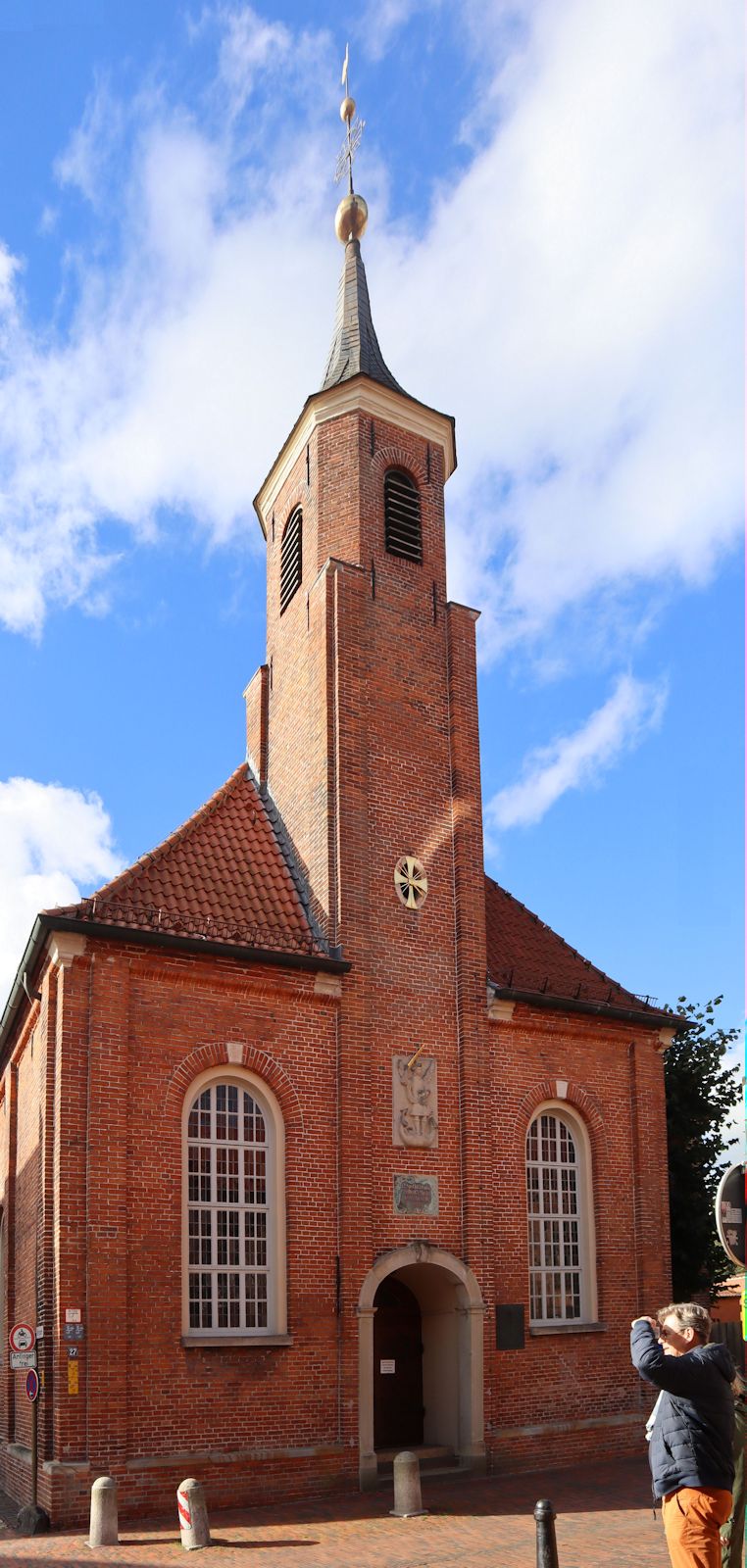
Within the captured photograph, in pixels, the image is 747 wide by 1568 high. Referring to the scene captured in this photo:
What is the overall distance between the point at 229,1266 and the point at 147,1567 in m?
4.04

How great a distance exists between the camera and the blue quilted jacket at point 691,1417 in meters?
6.10

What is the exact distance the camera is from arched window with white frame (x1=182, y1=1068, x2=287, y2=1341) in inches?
597

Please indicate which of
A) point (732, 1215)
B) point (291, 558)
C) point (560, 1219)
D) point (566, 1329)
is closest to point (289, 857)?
point (291, 558)

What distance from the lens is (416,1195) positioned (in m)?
16.8

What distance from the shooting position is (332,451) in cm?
1988

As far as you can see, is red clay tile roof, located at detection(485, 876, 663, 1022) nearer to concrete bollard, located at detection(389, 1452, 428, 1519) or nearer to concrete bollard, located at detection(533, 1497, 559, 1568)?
concrete bollard, located at detection(389, 1452, 428, 1519)

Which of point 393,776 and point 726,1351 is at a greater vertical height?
point 393,776

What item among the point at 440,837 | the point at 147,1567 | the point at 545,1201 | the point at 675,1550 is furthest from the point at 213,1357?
the point at 675,1550

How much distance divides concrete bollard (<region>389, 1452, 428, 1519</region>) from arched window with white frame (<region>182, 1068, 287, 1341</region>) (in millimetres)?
2269

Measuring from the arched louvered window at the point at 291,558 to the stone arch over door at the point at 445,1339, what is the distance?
9.91 meters

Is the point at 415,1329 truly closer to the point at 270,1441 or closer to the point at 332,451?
the point at 270,1441

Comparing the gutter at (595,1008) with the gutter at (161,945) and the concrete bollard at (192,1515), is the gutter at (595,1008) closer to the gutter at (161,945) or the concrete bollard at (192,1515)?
the gutter at (161,945)

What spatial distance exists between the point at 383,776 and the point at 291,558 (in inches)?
180

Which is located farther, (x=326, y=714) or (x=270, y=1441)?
(x=326, y=714)
